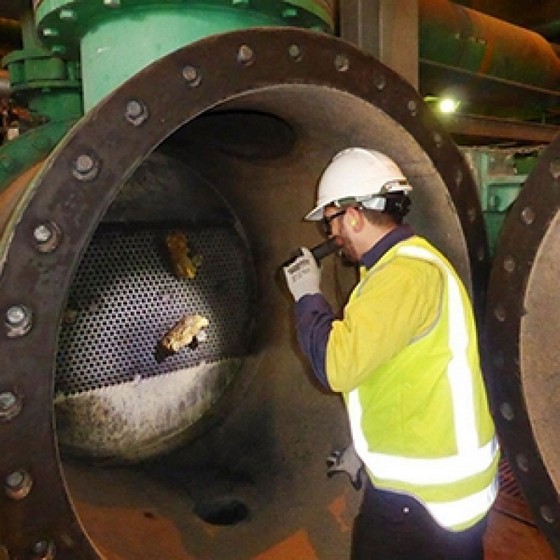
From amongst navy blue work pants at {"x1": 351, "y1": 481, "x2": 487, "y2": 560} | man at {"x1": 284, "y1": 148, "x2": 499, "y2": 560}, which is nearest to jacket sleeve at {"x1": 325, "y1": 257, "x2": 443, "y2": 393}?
man at {"x1": 284, "y1": 148, "x2": 499, "y2": 560}

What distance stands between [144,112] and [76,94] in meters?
0.89

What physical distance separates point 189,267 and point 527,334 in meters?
0.86

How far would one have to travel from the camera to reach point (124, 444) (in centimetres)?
172

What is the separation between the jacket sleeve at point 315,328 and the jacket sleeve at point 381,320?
27 millimetres

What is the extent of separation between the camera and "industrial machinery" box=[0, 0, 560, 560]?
0.80 metres

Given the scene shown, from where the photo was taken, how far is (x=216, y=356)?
185 cm

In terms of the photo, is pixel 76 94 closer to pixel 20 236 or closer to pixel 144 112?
pixel 144 112

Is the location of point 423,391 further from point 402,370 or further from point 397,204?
point 397,204

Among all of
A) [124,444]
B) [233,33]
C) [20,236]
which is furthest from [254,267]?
[20,236]

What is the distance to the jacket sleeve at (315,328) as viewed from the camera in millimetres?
1313

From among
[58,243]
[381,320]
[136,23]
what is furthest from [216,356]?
[58,243]

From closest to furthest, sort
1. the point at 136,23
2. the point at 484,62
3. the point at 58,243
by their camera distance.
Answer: the point at 58,243
the point at 136,23
the point at 484,62

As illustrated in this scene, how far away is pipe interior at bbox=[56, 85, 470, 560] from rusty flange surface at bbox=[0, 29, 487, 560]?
346 mm

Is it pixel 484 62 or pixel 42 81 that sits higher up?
pixel 484 62
